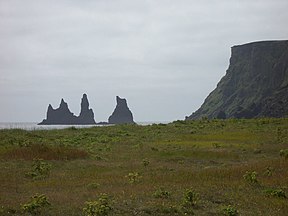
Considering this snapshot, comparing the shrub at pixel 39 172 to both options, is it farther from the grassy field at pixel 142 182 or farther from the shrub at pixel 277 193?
the shrub at pixel 277 193

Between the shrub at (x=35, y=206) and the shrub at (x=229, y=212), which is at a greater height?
the shrub at (x=35, y=206)

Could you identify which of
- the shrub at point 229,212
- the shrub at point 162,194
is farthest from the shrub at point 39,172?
the shrub at point 229,212

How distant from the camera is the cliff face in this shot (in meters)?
152

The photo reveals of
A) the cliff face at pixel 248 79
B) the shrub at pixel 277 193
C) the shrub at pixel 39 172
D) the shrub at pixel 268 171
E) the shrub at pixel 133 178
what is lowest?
the shrub at pixel 277 193

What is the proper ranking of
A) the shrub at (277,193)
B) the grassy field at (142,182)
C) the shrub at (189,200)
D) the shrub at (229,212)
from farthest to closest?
1. the shrub at (277,193)
2. the shrub at (189,200)
3. the grassy field at (142,182)
4. the shrub at (229,212)

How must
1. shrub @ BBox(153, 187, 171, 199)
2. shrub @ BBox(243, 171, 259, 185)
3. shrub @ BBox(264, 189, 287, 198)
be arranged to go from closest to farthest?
shrub @ BBox(153, 187, 171, 199)
shrub @ BBox(264, 189, 287, 198)
shrub @ BBox(243, 171, 259, 185)

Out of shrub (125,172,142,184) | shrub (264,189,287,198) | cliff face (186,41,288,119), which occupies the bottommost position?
shrub (264,189,287,198)

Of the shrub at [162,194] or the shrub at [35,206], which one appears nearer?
the shrub at [35,206]

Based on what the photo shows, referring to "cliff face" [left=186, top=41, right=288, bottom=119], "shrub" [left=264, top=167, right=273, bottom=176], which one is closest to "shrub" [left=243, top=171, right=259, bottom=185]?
"shrub" [left=264, top=167, right=273, bottom=176]

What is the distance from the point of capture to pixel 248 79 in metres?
168

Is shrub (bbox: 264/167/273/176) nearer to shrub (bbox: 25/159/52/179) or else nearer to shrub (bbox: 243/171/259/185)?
shrub (bbox: 243/171/259/185)

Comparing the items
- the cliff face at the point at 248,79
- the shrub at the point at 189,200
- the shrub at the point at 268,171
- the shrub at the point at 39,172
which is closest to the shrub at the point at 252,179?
the shrub at the point at 268,171

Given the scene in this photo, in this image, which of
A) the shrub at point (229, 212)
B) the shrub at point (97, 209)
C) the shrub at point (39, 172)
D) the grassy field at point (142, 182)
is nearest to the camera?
the shrub at point (97, 209)

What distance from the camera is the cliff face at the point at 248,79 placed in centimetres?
15162
